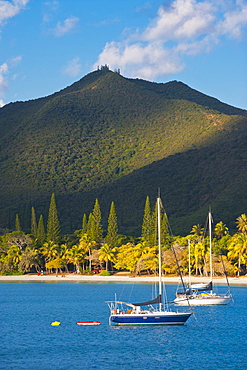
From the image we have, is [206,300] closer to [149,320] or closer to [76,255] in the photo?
[149,320]

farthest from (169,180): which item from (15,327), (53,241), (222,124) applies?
(15,327)

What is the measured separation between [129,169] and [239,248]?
9378 cm

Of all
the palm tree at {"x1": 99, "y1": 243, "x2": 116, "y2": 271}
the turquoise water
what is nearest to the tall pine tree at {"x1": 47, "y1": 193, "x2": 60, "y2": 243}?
the palm tree at {"x1": 99, "y1": 243, "x2": 116, "y2": 271}

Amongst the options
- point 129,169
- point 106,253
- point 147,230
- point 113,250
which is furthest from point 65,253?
point 129,169

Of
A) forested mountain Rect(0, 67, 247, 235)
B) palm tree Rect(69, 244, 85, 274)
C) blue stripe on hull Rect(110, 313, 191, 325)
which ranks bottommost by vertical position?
blue stripe on hull Rect(110, 313, 191, 325)

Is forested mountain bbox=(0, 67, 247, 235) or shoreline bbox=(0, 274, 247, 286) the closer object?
shoreline bbox=(0, 274, 247, 286)

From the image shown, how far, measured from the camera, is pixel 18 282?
269ft

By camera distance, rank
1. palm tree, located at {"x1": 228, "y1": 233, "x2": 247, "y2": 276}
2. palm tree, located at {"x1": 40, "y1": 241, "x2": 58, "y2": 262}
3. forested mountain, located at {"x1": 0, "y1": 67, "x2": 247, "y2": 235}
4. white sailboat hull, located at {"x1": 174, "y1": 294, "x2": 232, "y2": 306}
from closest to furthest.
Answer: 1. white sailboat hull, located at {"x1": 174, "y1": 294, "x2": 232, "y2": 306}
2. palm tree, located at {"x1": 228, "y1": 233, "x2": 247, "y2": 276}
3. palm tree, located at {"x1": 40, "y1": 241, "x2": 58, "y2": 262}
4. forested mountain, located at {"x1": 0, "y1": 67, "x2": 247, "y2": 235}

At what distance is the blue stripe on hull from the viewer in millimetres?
37562

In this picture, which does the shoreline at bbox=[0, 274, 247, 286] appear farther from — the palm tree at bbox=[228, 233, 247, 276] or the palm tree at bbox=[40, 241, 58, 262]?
the palm tree at bbox=[40, 241, 58, 262]

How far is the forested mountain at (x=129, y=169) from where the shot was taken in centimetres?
12469

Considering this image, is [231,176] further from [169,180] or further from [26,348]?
[26,348]

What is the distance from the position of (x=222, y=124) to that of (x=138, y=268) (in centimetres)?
9714

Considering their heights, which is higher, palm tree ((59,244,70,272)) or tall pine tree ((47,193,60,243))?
tall pine tree ((47,193,60,243))
